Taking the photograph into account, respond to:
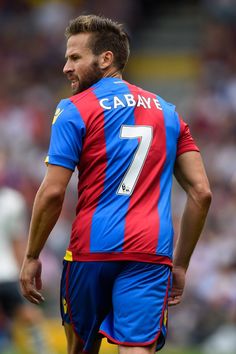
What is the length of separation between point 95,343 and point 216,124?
9.83 metres

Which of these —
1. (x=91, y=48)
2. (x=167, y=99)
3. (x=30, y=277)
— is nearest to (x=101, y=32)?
(x=91, y=48)

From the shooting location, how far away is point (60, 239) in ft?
48.2

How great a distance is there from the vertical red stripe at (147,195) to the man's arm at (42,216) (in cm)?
Result: 38

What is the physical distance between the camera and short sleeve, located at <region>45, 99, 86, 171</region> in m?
5.46

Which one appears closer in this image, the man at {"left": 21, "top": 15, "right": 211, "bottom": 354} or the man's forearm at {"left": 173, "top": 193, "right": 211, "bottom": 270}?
the man at {"left": 21, "top": 15, "right": 211, "bottom": 354}

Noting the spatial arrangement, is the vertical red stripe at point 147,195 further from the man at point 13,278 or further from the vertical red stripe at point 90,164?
the man at point 13,278

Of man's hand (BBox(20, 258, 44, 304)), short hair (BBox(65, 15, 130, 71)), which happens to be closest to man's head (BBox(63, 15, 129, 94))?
short hair (BBox(65, 15, 130, 71))

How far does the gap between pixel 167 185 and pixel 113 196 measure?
1.08 ft

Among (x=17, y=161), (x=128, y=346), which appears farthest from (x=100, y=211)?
(x=17, y=161)

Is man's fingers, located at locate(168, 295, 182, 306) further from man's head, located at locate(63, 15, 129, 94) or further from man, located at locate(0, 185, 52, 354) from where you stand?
man, located at locate(0, 185, 52, 354)

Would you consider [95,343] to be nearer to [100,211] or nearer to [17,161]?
[100,211]

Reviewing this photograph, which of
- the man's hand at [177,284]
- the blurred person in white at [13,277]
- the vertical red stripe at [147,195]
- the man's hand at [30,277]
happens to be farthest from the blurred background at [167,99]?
the vertical red stripe at [147,195]

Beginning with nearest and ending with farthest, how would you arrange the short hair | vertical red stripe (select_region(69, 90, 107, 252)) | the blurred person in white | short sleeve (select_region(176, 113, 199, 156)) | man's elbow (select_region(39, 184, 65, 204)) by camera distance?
man's elbow (select_region(39, 184, 65, 204))
vertical red stripe (select_region(69, 90, 107, 252))
the short hair
short sleeve (select_region(176, 113, 199, 156))
the blurred person in white

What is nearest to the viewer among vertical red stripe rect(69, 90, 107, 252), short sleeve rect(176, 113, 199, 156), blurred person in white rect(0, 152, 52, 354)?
vertical red stripe rect(69, 90, 107, 252)
